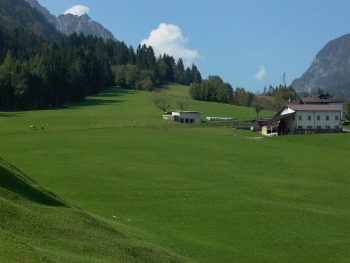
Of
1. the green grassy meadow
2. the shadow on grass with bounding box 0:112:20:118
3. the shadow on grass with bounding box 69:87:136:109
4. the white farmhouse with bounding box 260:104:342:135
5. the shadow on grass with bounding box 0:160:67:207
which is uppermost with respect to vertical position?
the shadow on grass with bounding box 69:87:136:109

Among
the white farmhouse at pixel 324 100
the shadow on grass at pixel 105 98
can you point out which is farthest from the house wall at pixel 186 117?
the shadow on grass at pixel 105 98

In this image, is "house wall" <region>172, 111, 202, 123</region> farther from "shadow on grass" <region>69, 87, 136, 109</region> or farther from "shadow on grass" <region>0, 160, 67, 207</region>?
"shadow on grass" <region>0, 160, 67, 207</region>

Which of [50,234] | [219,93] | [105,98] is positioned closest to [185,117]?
[105,98]

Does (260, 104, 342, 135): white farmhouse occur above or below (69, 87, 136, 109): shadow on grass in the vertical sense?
below

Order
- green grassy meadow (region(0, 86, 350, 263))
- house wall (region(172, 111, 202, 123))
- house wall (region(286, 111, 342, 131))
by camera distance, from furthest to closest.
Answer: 1. house wall (region(172, 111, 202, 123))
2. house wall (region(286, 111, 342, 131))
3. green grassy meadow (region(0, 86, 350, 263))

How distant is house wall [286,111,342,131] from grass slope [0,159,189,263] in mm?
80614

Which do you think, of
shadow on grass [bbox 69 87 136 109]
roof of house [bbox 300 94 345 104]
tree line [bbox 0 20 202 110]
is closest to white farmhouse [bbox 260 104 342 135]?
roof of house [bbox 300 94 345 104]

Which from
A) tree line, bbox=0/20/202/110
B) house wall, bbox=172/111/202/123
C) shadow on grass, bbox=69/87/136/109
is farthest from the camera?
shadow on grass, bbox=69/87/136/109

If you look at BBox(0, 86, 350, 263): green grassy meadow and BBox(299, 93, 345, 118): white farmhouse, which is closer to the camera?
BBox(0, 86, 350, 263): green grassy meadow

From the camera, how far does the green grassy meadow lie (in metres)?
27.1

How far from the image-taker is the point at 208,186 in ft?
137

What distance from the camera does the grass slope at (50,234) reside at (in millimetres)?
14633

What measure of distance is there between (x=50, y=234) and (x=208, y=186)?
2501 centimetres

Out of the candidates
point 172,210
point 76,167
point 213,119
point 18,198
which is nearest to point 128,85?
point 213,119
